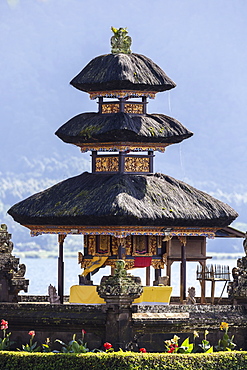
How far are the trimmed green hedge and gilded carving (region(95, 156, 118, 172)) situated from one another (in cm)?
791

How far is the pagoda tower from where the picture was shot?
Result: 3656 centimetres

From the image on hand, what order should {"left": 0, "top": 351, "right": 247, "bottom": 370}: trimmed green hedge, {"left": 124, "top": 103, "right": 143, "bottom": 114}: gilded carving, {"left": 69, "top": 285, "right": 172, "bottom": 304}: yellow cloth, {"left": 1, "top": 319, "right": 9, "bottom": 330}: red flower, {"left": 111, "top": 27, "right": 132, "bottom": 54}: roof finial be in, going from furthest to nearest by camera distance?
{"left": 111, "top": 27, "right": 132, "bottom": 54}: roof finial < {"left": 124, "top": 103, "right": 143, "bottom": 114}: gilded carving < {"left": 69, "top": 285, "right": 172, "bottom": 304}: yellow cloth < {"left": 1, "top": 319, "right": 9, "bottom": 330}: red flower < {"left": 0, "top": 351, "right": 247, "bottom": 370}: trimmed green hedge

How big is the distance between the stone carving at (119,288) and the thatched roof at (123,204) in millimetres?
2673

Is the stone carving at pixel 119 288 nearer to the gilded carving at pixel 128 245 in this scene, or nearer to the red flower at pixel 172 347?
the red flower at pixel 172 347

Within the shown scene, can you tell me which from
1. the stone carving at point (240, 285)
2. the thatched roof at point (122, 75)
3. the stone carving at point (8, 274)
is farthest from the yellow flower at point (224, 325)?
the thatched roof at point (122, 75)

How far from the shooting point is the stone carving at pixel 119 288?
32.7 metres

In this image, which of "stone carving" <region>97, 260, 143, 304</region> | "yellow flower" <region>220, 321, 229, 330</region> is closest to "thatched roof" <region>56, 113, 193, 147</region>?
"stone carving" <region>97, 260, 143, 304</region>

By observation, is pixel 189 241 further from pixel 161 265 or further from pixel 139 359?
pixel 139 359

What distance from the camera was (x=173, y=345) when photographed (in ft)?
108

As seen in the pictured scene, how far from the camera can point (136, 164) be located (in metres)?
38.4

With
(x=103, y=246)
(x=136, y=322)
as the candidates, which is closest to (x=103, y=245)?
(x=103, y=246)

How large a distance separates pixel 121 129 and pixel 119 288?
247 inches

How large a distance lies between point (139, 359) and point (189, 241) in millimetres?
8248

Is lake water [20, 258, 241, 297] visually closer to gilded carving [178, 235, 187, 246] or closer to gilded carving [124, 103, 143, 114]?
gilded carving [124, 103, 143, 114]
